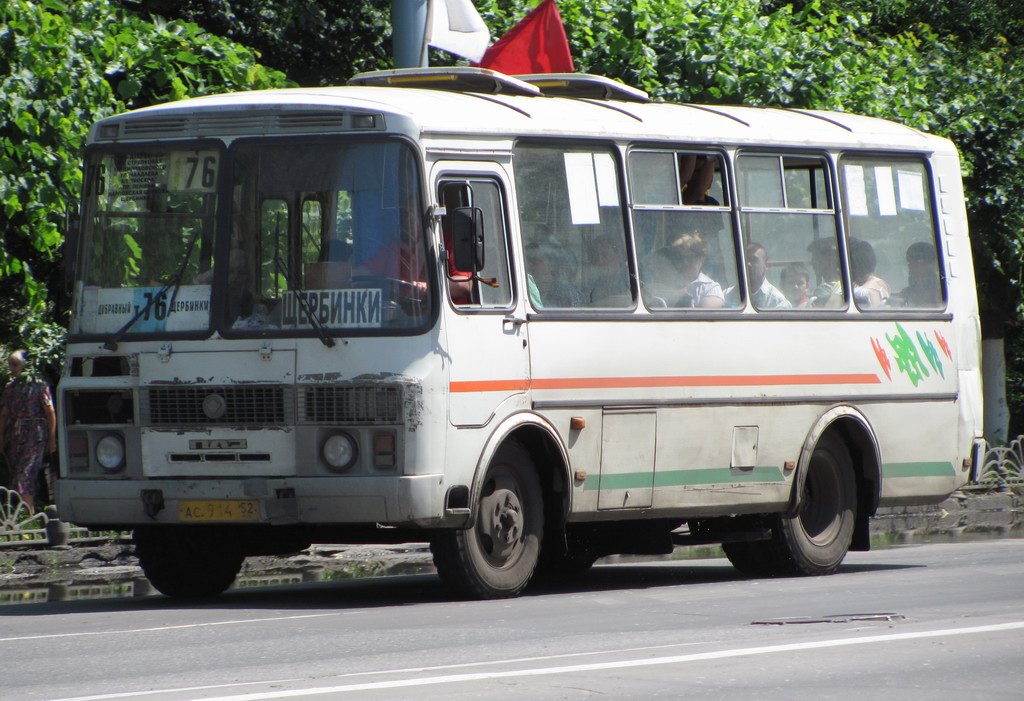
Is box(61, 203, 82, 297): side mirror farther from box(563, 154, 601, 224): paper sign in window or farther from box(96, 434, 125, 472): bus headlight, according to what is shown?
box(563, 154, 601, 224): paper sign in window

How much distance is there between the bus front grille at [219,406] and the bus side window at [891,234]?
4643 mm

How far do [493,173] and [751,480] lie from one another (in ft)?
9.39

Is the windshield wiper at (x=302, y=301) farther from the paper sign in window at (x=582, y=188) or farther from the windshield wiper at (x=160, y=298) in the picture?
the paper sign in window at (x=582, y=188)

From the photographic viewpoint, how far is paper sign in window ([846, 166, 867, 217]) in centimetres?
1345

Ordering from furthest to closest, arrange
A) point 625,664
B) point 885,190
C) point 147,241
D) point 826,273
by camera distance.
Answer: point 885,190
point 826,273
point 147,241
point 625,664

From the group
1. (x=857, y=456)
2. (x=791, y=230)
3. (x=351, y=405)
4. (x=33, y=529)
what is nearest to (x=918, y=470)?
(x=857, y=456)

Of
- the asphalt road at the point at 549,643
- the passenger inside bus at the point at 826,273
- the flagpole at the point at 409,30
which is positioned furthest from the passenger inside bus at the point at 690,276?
the flagpole at the point at 409,30

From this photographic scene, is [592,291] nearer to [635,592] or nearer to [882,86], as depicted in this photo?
[635,592]

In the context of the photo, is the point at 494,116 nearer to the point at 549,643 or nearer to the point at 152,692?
the point at 549,643

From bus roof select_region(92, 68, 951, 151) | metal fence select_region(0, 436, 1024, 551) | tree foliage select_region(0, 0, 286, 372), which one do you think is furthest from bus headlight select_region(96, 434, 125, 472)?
metal fence select_region(0, 436, 1024, 551)

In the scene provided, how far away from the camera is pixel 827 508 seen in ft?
43.7

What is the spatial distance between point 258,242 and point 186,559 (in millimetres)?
2085

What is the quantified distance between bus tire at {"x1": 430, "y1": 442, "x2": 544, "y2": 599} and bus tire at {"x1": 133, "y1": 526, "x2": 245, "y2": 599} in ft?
4.94

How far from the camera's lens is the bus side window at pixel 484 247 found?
10.6 meters
